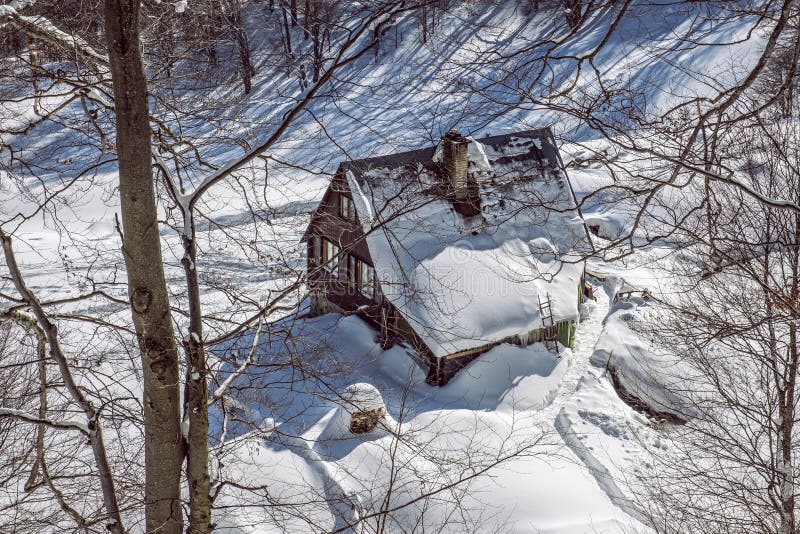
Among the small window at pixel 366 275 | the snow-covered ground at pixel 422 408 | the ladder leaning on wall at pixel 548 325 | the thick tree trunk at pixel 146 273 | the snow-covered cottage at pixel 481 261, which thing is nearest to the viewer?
the thick tree trunk at pixel 146 273

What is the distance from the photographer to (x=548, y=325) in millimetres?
15344

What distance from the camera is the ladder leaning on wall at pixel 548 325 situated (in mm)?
15352

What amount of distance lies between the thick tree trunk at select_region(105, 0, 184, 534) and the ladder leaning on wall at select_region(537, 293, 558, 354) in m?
11.9

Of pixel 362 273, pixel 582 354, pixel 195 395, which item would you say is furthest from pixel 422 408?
pixel 195 395

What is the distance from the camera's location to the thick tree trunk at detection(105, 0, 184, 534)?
369 cm

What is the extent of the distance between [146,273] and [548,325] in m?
12.4

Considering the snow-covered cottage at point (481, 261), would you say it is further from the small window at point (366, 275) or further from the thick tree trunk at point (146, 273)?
the thick tree trunk at point (146, 273)

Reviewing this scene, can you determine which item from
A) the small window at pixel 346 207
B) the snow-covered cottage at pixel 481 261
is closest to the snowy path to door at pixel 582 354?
the snow-covered cottage at pixel 481 261

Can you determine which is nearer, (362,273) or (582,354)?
(582,354)

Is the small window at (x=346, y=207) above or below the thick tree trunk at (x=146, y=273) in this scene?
below

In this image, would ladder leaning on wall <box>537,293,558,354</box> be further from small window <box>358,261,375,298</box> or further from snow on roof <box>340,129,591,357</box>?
small window <box>358,261,375,298</box>

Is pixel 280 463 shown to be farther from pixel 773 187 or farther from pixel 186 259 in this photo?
pixel 773 187

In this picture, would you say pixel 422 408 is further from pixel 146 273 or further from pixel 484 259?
pixel 146 273

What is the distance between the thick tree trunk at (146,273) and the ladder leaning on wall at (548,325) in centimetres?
1187
